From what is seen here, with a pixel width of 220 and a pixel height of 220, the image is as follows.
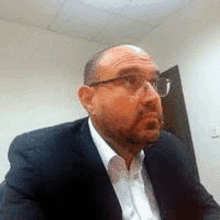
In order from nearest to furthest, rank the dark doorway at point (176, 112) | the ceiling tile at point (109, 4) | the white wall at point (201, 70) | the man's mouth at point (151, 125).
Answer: the man's mouth at point (151, 125)
the white wall at point (201, 70)
the ceiling tile at point (109, 4)
the dark doorway at point (176, 112)

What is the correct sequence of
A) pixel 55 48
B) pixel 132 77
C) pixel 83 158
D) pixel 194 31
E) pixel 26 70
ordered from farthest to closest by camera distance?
pixel 55 48
pixel 26 70
pixel 194 31
pixel 83 158
pixel 132 77

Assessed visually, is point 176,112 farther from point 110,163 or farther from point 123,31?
point 110,163

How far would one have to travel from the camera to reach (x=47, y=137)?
68cm

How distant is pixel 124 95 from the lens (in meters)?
0.49

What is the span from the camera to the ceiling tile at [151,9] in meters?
1.98

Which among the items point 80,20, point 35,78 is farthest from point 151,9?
point 35,78

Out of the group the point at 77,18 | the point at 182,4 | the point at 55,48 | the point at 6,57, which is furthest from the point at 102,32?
the point at 6,57

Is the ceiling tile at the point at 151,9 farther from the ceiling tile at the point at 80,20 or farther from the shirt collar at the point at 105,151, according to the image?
the shirt collar at the point at 105,151

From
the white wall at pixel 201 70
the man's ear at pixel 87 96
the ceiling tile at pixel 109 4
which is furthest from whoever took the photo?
the ceiling tile at pixel 109 4

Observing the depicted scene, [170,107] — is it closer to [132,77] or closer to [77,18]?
[77,18]

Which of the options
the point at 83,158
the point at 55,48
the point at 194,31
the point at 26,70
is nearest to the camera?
the point at 83,158

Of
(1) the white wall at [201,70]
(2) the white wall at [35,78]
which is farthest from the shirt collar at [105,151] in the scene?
(2) the white wall at [35,78]

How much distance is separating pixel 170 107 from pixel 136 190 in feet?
5.04

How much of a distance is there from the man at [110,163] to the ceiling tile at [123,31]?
1.75 m
